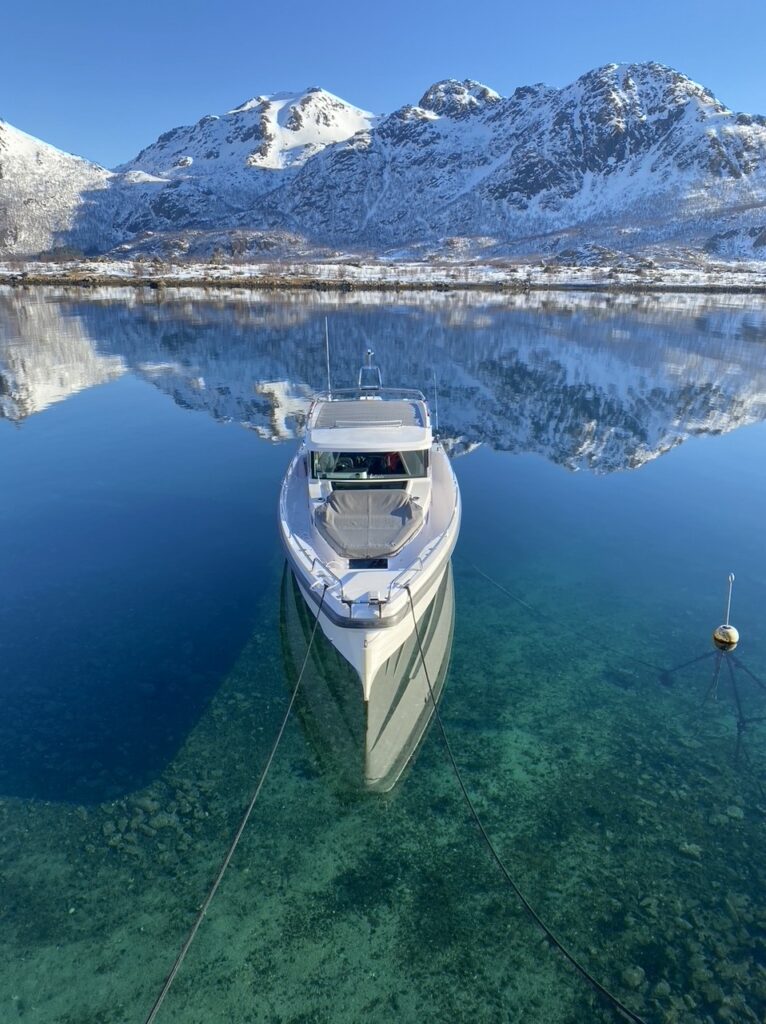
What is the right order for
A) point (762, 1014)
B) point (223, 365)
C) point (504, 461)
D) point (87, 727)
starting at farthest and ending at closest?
point (223, 365) < point (504, 461) < point (87, 727) < point (762, 1014)

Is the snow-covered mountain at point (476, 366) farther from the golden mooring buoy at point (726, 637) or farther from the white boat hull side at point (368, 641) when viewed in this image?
the white boat hull side at point (368, 641)

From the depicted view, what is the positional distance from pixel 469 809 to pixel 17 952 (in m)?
5.93

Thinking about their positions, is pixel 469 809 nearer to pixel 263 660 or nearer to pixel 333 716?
pixel 333 716

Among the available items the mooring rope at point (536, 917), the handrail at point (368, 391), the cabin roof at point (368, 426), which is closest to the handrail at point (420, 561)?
the cabin roof at point (368, 426)

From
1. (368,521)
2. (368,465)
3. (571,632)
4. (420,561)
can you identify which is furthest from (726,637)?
(368,465)

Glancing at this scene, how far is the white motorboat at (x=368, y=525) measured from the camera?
9.76 meters

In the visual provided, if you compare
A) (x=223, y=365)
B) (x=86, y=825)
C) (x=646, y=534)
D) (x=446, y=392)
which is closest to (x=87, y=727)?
(x=86, y=825)

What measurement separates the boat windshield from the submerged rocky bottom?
5298mm

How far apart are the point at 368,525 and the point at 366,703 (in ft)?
12.2

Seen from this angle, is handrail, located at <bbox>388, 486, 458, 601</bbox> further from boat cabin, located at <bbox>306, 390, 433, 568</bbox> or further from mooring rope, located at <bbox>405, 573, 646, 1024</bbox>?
mooring rope, located at <bbox>405, 573, 646, 1024</bbox>

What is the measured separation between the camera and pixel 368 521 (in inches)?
481

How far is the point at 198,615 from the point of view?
13266mm

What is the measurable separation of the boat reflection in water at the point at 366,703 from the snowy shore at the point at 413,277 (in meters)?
108

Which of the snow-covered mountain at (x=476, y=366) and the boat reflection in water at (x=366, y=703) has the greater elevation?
the snow-covered mountain at (x=476, y=366)
